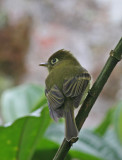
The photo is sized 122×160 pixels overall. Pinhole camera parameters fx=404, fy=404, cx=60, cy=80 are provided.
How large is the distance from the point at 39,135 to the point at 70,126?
42 centimetres

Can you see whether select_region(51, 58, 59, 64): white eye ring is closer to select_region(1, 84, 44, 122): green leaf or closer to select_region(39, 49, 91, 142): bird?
select_region(39, 49, 91, 142): bird

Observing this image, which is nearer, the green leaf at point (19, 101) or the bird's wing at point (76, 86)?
the bird's wing at point (76, 86)

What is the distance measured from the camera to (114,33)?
495 centimetres

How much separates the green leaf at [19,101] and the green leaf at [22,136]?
1.79 ft

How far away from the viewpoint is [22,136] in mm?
1537

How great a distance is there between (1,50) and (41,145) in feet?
8.99

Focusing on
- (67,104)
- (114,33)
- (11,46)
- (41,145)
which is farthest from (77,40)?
(67,104)

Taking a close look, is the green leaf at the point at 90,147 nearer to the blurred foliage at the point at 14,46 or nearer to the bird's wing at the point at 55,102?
the bird's wing at the point at 55,102

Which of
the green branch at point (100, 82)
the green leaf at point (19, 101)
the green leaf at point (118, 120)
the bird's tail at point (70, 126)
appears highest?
the green branch at point (100, 82)

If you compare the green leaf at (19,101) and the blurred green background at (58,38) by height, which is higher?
the green leaf at (19,101)

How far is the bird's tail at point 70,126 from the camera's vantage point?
1.04 meters

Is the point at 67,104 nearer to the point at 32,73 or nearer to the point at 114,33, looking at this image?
the point at 32,73

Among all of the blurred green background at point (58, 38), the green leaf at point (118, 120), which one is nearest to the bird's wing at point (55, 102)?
the green leaf at point (118, 120)

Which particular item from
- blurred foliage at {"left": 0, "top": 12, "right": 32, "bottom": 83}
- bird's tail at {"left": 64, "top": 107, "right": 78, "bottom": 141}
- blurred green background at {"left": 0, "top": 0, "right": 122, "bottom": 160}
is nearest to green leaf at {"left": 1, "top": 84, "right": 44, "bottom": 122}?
blurred green background at {"left": 0, "top": 0, "right": 122, "bottom": 160}
